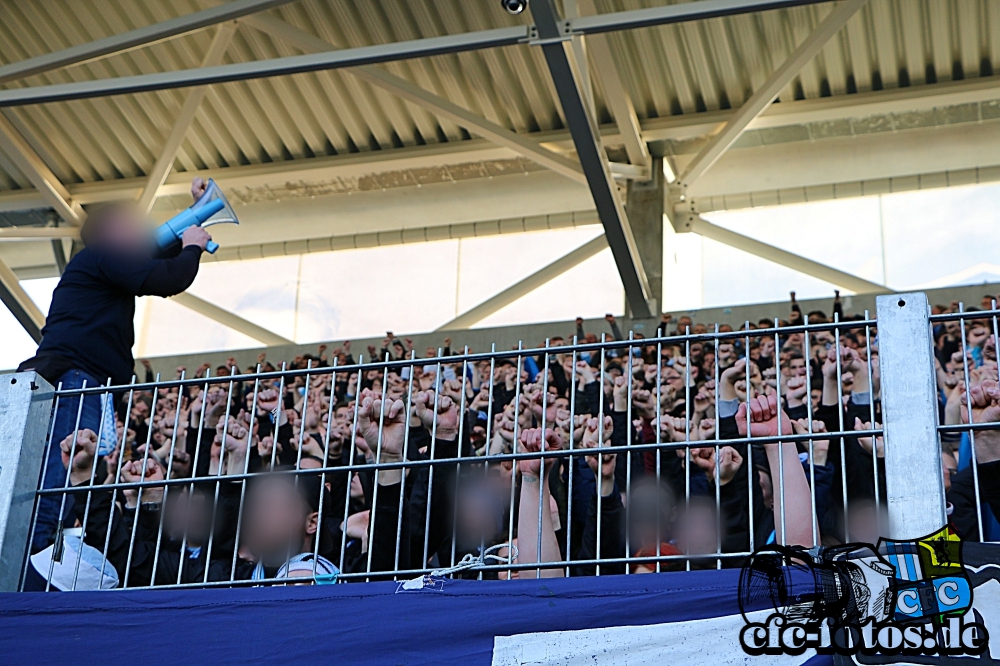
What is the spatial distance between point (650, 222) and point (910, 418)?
8.29 meters

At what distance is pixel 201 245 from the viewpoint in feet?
21.5

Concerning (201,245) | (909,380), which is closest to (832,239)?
(201,245)

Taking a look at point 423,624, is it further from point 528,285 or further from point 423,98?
point 528,285

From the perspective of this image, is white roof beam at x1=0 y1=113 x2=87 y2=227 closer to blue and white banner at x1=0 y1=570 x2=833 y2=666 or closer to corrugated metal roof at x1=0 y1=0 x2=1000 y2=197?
corrugated metal roof at x1=0 y1=0 x2=1000 y2=197

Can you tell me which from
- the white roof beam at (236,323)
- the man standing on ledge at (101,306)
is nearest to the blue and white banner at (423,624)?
the man standing on ledge at (101,306)

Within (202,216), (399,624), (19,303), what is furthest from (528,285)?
(399,624)

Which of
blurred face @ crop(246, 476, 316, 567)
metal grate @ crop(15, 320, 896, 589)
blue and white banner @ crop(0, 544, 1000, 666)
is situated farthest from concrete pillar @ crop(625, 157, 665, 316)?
blue and white banner @ crop(0, 544, 1000, 666)

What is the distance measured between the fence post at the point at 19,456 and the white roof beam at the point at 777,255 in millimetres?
8569

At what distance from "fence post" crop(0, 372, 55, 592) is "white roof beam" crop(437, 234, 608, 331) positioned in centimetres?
808

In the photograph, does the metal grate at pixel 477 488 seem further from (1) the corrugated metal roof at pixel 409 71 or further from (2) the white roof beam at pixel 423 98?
(1) the corrugated metal roof at pixel 409 71

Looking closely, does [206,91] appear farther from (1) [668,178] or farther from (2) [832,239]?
(2) [832,239]

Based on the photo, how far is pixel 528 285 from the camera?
13320mm

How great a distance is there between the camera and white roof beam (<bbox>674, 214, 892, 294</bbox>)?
488 inches

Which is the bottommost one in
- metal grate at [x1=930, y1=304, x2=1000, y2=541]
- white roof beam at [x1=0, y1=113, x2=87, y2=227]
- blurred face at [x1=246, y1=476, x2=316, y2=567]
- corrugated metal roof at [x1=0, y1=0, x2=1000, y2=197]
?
blurred face at [x1=246, y1=476, x2=316, y2=567]
